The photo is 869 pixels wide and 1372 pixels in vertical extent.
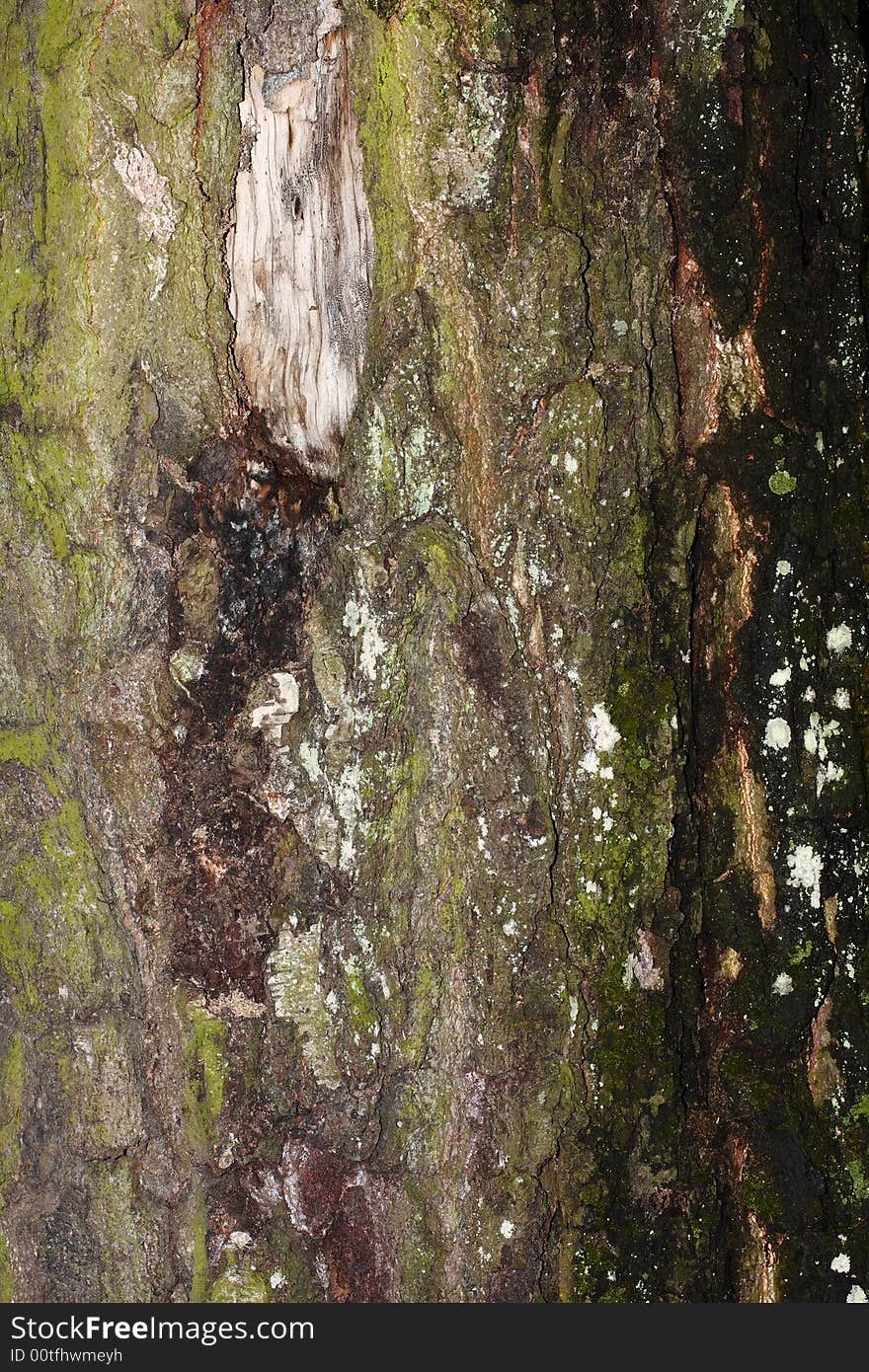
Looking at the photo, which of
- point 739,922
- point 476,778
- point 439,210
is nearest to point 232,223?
point 439,210

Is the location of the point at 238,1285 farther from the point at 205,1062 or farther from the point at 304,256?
the point at 304,256

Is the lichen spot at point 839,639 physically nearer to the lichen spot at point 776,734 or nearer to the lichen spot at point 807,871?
the lichen spot at point 776,734

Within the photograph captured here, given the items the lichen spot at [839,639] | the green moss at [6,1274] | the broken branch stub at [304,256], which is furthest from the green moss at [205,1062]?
the lichen spot at [839,639]

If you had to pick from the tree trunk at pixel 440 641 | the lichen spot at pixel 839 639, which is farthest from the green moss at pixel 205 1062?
the lichen spot at pixel 839 639

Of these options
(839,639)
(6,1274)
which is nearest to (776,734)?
(839,639)

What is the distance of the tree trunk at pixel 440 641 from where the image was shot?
1.14 meters

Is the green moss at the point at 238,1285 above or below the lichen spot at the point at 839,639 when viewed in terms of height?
below

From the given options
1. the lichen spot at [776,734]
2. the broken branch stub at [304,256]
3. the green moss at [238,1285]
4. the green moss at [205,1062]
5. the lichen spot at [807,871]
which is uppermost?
the broken branch stub at [304,256]

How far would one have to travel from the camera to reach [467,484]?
1.16 metres

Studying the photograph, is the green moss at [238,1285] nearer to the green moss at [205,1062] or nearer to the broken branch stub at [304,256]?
the green moss at [205,1062]

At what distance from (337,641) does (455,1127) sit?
0.58 meters

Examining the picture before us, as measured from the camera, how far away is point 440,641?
1.17 meters

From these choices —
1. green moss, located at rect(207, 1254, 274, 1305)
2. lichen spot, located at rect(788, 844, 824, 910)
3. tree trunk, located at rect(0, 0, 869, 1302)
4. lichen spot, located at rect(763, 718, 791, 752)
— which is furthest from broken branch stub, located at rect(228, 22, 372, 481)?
green moss, located at rect(207, 1254, 274, 1305)

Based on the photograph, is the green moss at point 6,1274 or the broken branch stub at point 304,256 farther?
the green moss at point 6,1274
